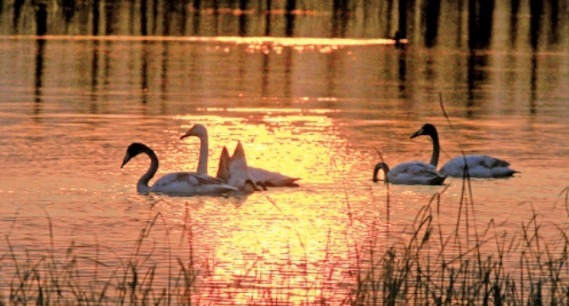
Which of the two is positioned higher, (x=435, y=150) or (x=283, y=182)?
(x=435, y=150)

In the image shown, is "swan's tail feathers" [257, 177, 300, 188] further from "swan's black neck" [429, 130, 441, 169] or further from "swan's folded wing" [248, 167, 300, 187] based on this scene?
"swan's black neck" [429, 130, 441, 169]

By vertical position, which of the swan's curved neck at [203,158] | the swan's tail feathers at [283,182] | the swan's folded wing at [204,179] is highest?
the swan's curved neck at [203,158]

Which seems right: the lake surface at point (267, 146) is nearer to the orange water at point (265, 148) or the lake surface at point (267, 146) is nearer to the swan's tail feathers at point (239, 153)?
the orange water at point (265, 148)

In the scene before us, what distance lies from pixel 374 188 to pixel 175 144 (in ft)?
16.5

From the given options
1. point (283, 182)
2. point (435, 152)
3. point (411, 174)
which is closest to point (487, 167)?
point (411, 174)

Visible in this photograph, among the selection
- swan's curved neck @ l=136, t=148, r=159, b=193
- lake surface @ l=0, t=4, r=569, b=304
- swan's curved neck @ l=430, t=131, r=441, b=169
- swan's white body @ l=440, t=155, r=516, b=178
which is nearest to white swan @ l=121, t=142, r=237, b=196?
swan's curved neck @ l=136, t=148, r=159, b=193

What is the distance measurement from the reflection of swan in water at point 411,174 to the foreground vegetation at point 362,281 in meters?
4.07

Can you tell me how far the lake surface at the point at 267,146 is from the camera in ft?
42.3

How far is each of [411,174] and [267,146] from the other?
14.0 ft

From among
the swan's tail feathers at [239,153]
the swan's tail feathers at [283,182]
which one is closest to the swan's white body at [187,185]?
the swan's tail feathers at [239,153]

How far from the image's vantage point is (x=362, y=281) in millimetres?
9078

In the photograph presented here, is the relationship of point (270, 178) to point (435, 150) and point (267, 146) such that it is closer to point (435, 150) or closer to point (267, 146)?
point (435, 150)

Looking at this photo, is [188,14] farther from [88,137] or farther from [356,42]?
[88,137]

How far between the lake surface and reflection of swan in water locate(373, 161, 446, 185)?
0.37ft
